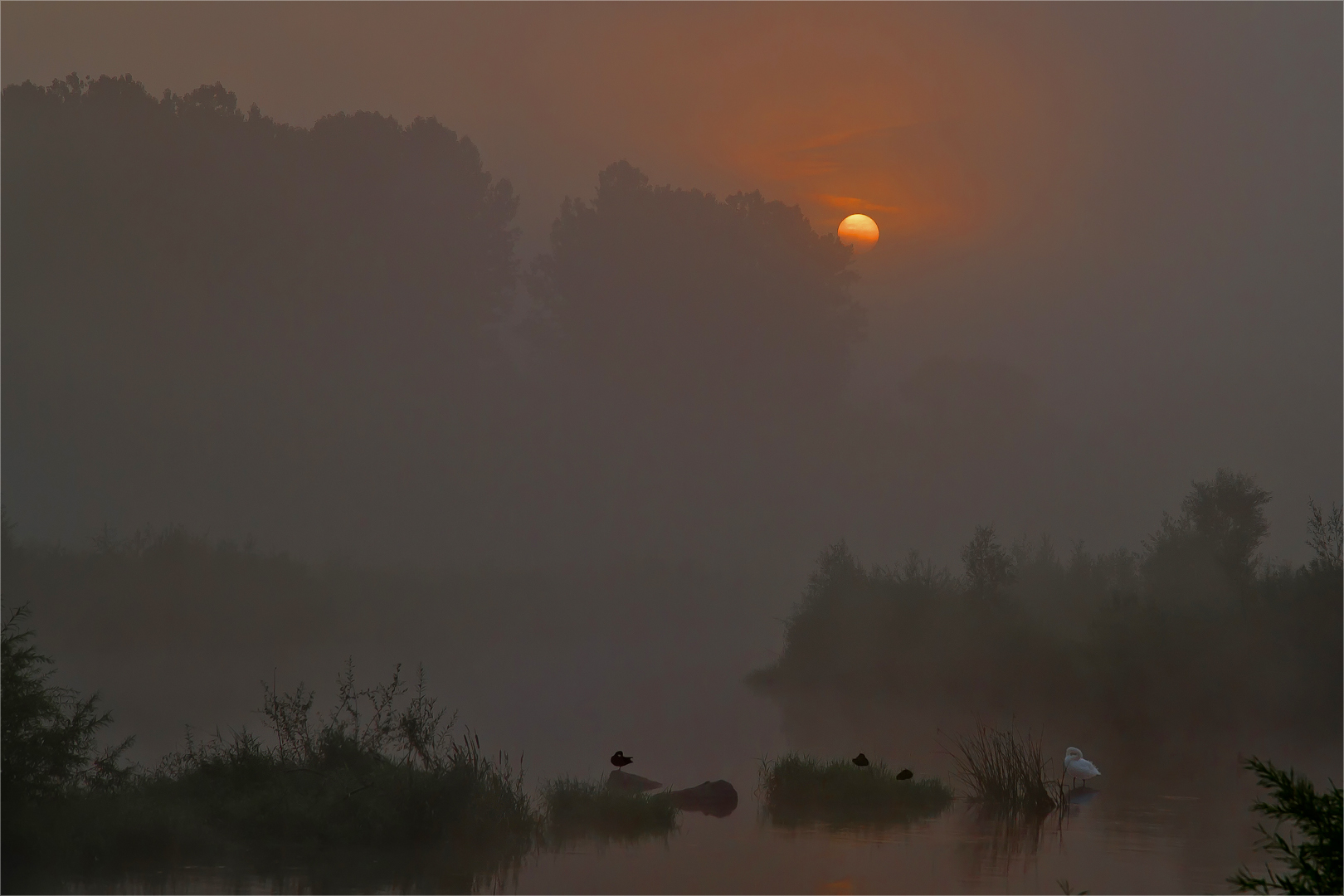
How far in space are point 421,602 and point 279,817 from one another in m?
41.5

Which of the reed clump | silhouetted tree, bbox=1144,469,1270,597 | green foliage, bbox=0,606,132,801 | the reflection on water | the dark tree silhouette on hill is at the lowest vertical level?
the reflection on water

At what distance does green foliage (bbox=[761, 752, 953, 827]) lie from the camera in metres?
12.9

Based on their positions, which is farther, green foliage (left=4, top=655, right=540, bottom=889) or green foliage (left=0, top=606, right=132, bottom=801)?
green foliage (left=0, top=606, right=132, bottom=801)

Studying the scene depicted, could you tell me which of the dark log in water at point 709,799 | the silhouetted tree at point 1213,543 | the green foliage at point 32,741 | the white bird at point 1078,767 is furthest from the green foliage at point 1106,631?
the green foliage at point 32,741

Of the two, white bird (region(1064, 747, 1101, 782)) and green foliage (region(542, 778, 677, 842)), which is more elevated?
white bird (region(1064, 747, 1101, 782))

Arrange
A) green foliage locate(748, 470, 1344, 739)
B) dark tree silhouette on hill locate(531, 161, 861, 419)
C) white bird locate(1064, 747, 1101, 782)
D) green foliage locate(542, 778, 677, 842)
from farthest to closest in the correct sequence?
Result: dark tree silhouette on hill locate(531, 161, 861, 419) → green foliage locate(748, 470, 1344, 739) → white bird locate(1064, 747, 1101, 782) → green foliage locate(542, 778, 677, 842)

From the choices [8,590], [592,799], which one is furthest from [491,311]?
[592,799]

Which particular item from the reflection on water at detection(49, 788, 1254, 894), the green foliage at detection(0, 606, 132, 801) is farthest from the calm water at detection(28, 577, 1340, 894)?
the green foliage at detection(0, 606, 132, 801)

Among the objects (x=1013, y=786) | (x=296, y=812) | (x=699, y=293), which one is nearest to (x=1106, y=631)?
(x=1013, y=786)

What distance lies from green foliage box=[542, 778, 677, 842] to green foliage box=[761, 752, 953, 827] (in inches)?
56.5

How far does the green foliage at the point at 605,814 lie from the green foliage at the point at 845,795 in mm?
1434

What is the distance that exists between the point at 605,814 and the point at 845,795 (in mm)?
3100

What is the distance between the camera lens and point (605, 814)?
1204 cm

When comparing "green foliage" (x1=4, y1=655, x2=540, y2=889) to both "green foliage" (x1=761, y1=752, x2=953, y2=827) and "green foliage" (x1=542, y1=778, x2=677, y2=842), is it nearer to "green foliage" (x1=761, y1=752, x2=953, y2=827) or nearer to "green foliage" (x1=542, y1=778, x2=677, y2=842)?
"green foliage" (x1=542, y1=778, x2=677, y2=842)
